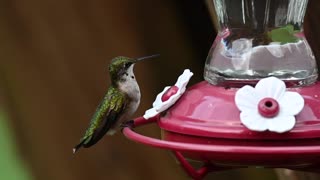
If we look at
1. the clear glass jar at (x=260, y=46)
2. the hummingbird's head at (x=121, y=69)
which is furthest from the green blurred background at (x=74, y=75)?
the clear glass jar at (x=260, y=46)

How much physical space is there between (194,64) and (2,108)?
83 centimetres

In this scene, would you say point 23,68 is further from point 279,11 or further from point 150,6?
point 279,11

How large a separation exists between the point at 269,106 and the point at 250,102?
0.13 feet

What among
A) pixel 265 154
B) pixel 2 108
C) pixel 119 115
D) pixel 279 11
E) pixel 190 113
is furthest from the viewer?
pixel 2 108

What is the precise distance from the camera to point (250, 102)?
1.63m

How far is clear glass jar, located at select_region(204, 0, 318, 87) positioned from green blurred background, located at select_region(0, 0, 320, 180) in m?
1.25

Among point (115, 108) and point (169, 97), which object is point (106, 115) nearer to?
point (115, 108)

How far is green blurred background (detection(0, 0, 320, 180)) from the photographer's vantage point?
3281mm

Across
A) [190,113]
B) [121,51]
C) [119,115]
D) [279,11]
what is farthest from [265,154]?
[121,51]

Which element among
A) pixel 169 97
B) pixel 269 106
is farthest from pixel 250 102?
pixel 169 97

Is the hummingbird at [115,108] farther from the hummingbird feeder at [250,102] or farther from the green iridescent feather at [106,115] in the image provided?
the hummingbird feeder at [250,102]

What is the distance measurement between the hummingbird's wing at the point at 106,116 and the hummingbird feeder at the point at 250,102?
35cm

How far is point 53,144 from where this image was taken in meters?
3.36

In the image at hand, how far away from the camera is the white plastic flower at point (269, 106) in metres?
1.59
